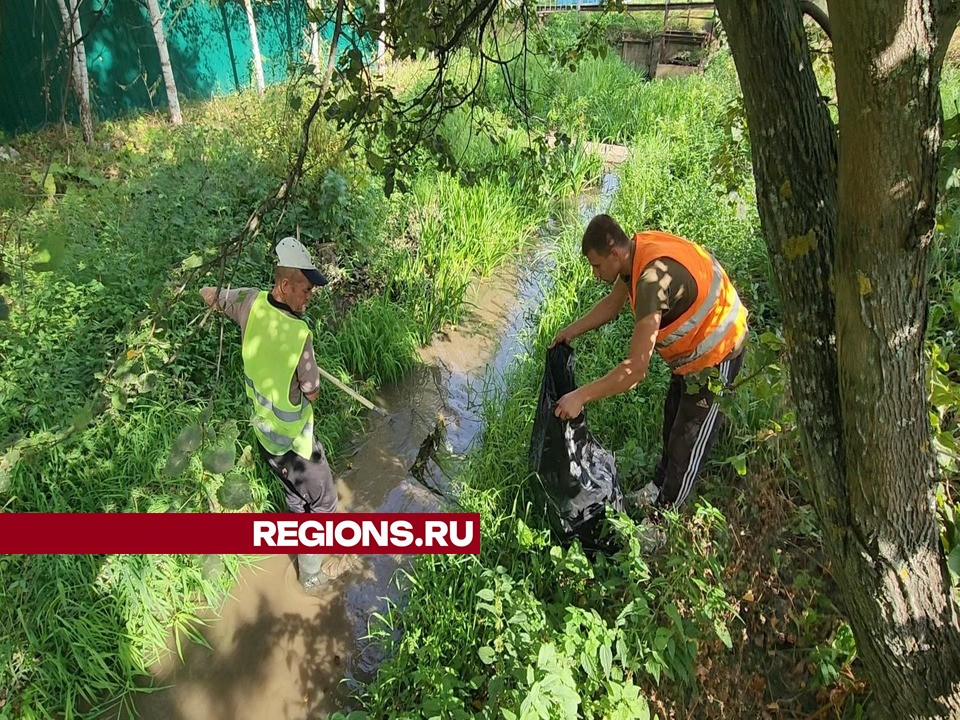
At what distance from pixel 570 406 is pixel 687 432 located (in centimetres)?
62

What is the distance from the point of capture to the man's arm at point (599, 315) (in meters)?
2.76

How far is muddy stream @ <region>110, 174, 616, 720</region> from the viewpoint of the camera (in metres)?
2.62

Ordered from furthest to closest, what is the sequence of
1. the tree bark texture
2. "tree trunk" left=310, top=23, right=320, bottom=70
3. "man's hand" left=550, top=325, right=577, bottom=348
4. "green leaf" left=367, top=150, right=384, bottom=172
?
"man's hand" left=550, top=325, right=577, bottom=348, "tree trunk" left=310, top=23, right=320, bottom=70, "green leaf" left=367, top=150, right=384, bottom=172, the tree bark texture

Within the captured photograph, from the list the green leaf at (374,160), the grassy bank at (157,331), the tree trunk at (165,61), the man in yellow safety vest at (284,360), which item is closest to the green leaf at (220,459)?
the grassy bank at (157,331)

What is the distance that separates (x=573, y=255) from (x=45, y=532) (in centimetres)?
409

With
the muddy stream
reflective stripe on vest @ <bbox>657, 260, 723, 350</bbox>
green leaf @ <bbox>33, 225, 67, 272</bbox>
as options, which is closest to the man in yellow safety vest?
the muddy stream

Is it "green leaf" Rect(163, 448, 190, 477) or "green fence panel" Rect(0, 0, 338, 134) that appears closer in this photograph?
"green leaf" Rect(163, 448, 190, 477)

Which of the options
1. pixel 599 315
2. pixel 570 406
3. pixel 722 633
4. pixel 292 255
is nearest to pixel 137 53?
pixel 292 255

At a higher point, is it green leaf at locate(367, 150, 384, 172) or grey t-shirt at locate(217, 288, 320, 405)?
green leaf at locate(367, 150, 384, 172)

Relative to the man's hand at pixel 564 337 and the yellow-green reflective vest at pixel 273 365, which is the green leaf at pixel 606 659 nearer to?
the man's hand at pixel 564 337

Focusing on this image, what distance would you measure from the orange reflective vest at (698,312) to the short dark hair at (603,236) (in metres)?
A: 0.10

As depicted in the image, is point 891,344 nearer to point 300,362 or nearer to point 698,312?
point 698,312

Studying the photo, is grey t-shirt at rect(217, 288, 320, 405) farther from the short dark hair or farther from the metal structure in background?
the metal structure in background

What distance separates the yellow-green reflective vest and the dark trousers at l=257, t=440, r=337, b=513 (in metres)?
0.15
